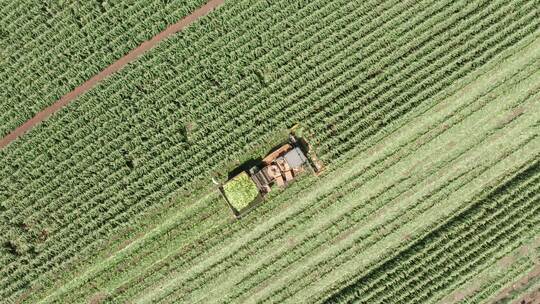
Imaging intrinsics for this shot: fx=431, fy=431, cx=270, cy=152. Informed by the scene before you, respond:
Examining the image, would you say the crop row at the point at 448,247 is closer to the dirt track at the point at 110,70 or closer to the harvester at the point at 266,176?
the harvester at the point at 266,176

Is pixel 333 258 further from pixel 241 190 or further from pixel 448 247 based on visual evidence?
pixel 241 190

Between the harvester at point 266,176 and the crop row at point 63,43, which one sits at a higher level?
the crop row at point 63,43

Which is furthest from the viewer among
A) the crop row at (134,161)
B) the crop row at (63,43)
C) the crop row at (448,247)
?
the crop row at (63,43)

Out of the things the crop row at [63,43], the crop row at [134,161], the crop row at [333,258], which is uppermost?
the crop row at [63,43]

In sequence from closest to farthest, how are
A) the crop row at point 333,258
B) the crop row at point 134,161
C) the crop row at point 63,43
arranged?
the crop row at point 333,258 → the crop row at point 134,161 → the crop row at point 63,43

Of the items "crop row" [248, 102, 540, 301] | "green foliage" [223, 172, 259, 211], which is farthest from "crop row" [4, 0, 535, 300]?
"crop row" [248, 102, 540, 301]

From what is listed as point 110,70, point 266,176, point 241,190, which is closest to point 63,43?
point 110,70

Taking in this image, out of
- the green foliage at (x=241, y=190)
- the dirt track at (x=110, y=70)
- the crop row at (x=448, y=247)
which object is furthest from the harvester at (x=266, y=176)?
the dirt track at (x=110, y=70)

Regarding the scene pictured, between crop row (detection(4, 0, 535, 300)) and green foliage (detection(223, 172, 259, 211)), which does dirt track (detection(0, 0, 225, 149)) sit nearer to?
crop row (detection(4, 0, 535, 300))
